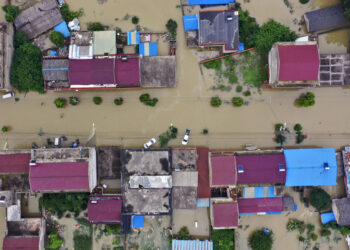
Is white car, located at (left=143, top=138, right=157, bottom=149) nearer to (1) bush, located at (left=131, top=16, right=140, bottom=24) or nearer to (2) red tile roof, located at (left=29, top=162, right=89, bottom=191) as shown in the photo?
(2) red tile roof, located at (left=29, top=162, right=89, bottom=191)

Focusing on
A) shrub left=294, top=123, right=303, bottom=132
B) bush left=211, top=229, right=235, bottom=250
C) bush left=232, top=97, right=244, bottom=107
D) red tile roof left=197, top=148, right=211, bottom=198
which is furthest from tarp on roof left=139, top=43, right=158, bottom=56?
bush left=211, top=229, right=235, bottom=250

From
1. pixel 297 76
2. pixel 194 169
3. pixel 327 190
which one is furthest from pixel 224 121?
pixel 327 190

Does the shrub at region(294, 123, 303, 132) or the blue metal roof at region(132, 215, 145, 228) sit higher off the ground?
the shrub at region(294, 123, 303, 132)

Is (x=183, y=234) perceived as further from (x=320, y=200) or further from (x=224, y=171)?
(x=320, y=200)

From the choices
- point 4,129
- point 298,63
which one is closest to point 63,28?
point 4,129

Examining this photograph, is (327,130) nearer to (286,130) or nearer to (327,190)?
(286,130)

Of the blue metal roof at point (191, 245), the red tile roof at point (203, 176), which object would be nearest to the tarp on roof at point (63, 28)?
the red tile roof at point (203, 176)

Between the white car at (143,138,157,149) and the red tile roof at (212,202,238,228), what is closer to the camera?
the red tile roof at (212,202,238,228)
